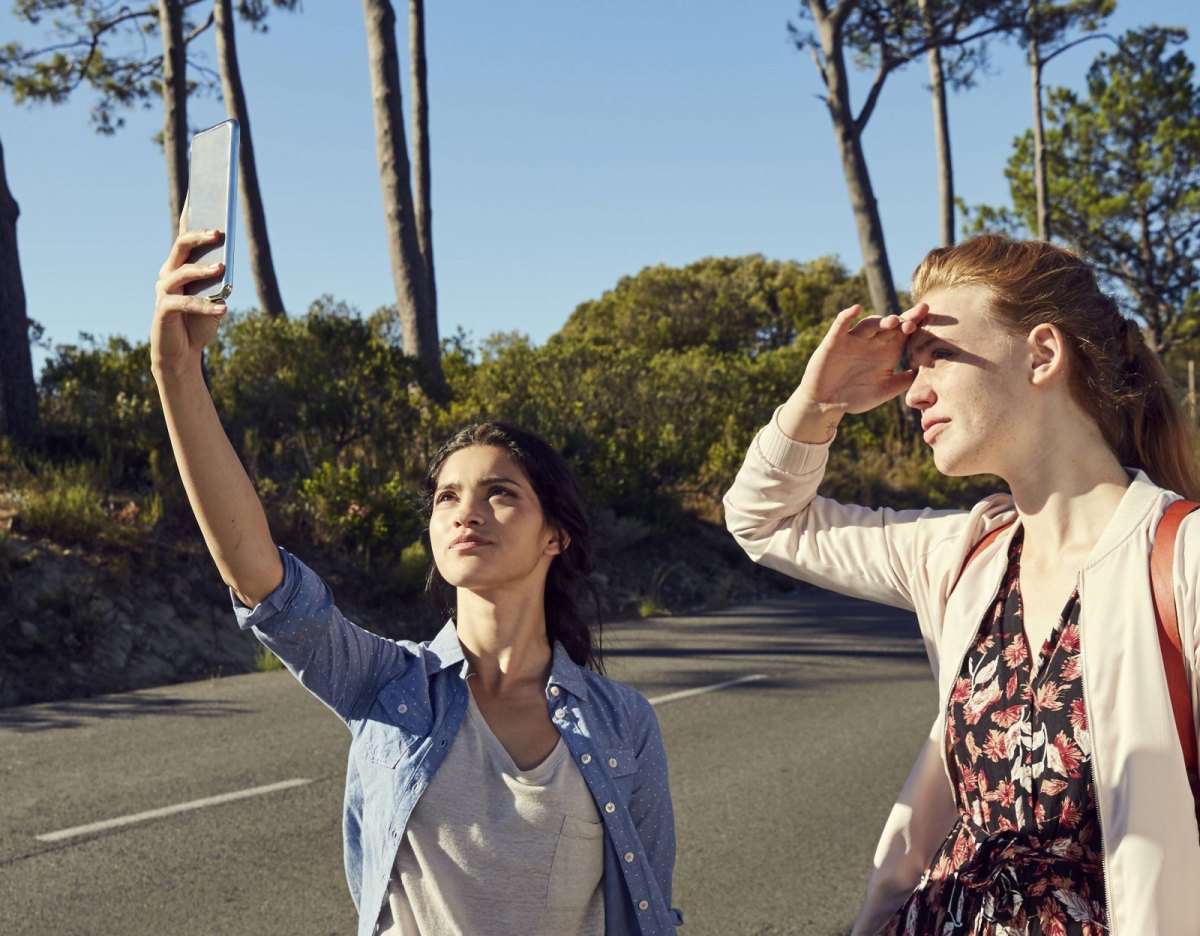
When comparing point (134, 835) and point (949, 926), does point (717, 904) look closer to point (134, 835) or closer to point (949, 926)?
point (134, 835)

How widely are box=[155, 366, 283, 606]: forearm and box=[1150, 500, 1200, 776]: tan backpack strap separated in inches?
Answer: 54.5

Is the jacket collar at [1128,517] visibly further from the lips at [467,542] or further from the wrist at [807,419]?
the lips at [467,542]

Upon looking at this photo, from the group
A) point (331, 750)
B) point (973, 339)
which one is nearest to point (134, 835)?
point (331, 750)

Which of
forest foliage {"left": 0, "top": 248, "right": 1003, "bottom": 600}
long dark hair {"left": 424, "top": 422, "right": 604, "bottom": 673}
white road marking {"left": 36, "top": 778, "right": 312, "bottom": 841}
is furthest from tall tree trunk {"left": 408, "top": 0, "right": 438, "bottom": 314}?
long dark hair {"left": 424, "top": 422, "right": 604, "bottom": 673}

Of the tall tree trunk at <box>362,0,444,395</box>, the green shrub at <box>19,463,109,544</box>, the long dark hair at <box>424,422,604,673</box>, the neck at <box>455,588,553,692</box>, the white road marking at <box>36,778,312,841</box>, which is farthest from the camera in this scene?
the tall tree trunk at <box>362,0,444,395</box>

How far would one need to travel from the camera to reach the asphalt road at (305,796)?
5039mm

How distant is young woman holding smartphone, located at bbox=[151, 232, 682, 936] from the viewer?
231cm

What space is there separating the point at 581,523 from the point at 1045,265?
1.07 meters

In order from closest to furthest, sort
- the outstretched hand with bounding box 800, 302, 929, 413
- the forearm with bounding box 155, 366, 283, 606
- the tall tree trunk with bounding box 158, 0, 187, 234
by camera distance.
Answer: the forearm with bounding box 155, 366, 283, 606 < the outstretched hand with bounding box 800, 302, 929, 413 < the tall tree trunk with bounding box 158, 0, 187, 234

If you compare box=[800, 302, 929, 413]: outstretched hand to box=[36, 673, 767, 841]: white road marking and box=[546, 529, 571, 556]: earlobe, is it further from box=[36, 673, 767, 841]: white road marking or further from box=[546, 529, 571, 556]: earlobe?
box=[36, 673, 767, 841]: white road marking

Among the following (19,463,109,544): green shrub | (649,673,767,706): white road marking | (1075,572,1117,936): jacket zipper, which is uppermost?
(1075,572,1117,936): jacket zipper

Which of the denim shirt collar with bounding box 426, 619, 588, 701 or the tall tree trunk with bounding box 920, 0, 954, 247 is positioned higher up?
the tall tree trunk with bounding box 920, 0, 954, 247

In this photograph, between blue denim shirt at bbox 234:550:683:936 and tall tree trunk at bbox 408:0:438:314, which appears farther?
tall tree trunk at bbox 408:0:438:314

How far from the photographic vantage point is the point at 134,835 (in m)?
5.86
